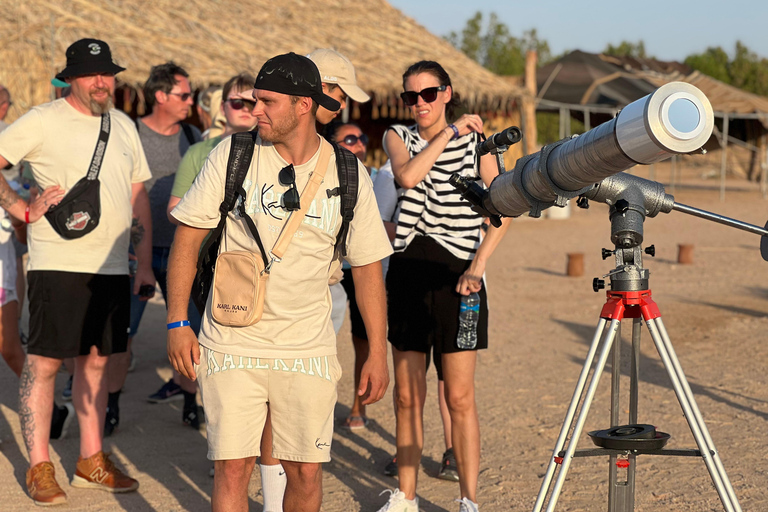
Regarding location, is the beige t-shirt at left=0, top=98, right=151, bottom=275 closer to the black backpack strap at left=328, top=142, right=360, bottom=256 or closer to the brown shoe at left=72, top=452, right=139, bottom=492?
the brown shoe at left=72, top=452, right=139, bottom=492

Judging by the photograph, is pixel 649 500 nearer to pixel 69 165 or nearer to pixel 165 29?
pixel 69 165

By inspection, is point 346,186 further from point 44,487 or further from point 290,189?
point 44,487

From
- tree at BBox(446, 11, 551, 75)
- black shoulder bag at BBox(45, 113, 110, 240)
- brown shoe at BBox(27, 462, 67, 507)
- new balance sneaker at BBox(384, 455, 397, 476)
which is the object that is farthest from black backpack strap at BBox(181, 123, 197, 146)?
tree at BBox(446, 11, 551, 75)

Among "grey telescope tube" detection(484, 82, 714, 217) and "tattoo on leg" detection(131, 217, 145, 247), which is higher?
"grey telescope tube" detection(484, 82, 714, 217)

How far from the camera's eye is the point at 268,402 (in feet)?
10.6

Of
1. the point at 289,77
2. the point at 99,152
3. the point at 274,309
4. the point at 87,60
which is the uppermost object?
the point at 87,60

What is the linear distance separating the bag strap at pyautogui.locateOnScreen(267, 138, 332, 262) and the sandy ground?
1.79 meters

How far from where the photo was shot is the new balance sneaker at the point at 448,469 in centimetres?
470

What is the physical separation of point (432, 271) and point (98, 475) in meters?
2.01

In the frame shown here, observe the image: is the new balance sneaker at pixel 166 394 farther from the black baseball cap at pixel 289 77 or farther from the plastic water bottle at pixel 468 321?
the black baseball cap at pixel 289 77

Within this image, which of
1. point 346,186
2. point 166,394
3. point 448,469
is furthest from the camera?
point 166,394

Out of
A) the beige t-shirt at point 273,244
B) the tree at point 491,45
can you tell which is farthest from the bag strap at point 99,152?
the tree at point 491,45

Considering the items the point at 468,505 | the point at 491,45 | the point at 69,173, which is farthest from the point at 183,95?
the point at 491,45

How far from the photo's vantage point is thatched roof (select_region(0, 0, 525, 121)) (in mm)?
12875
